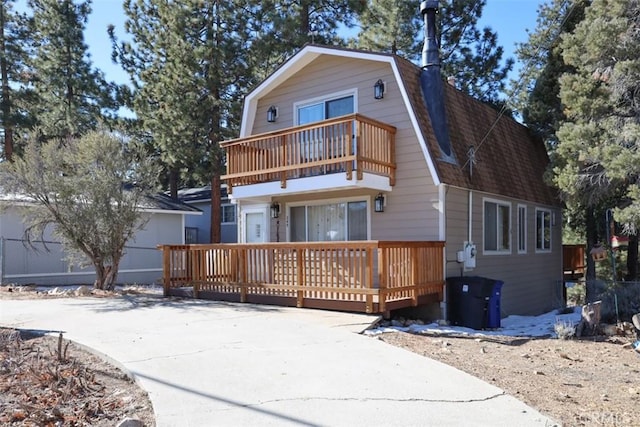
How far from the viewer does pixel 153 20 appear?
22406mm

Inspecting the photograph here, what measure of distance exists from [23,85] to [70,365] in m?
23.5

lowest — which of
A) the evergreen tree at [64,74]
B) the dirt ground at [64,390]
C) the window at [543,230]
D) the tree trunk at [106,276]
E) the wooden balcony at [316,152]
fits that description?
the dirt ground at [64,390]

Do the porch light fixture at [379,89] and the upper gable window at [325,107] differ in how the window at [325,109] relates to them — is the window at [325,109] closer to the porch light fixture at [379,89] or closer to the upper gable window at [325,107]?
the upper gable window at [325,107]

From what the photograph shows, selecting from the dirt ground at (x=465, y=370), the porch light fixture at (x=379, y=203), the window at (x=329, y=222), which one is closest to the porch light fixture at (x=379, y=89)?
the porch light fixture at (x=379, y=203)

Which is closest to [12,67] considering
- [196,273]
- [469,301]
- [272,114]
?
[272,114]

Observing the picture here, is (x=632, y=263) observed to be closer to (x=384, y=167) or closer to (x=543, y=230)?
(x=543, y=230)

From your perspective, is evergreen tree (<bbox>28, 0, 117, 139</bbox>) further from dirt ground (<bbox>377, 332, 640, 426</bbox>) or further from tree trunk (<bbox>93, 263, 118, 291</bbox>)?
dirt ground (<bbox>377, 332, 640, 426</bbox>)

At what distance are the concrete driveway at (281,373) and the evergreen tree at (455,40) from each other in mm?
15322

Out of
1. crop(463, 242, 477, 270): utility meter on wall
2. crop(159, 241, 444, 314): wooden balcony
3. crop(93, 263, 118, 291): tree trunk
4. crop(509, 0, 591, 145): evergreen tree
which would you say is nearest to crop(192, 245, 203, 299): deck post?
crop(159, 241, 444, 314): wooden balcony

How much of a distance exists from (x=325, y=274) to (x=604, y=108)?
685 centimetres

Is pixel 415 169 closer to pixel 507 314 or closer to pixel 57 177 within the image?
pixel 507 314

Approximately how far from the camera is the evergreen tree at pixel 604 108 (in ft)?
31.6

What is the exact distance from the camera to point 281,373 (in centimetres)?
528

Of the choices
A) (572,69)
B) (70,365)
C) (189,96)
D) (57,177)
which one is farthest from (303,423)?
(189,96)
